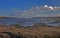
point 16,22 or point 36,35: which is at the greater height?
point 16,22

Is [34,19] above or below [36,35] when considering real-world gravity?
above

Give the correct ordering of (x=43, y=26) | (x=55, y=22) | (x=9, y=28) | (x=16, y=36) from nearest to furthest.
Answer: (x=16, y=36) < (x=9, y=28) < (x=43, y=26) < (x=55, y=22)

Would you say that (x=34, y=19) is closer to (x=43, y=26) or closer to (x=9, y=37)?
(x=43, y=26)

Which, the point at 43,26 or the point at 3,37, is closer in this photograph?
the point at 3,37

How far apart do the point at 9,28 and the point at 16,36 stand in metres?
5.59

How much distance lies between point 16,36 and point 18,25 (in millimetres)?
6683

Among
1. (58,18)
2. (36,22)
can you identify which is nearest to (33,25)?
(36,22)

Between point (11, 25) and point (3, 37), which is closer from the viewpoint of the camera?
point (3, 37)

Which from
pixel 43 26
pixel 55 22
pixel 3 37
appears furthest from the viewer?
pixel 55 22

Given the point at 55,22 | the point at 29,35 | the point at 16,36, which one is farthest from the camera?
the point at 55,22

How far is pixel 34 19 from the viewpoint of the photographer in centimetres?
3616

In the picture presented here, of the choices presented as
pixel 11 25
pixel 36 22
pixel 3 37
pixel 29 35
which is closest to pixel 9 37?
pixel 3 37

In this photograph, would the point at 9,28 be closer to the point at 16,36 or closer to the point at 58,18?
the point at 16,36

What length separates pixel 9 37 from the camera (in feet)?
86.8
